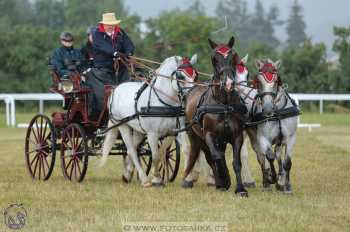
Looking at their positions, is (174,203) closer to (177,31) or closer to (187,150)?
(187,150)

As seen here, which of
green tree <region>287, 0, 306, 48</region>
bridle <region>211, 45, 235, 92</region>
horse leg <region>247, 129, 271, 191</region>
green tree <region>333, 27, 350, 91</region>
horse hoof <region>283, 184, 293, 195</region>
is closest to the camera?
bridle <region>211, 45, 235, 92</region>

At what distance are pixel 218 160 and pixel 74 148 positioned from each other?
2802 mm

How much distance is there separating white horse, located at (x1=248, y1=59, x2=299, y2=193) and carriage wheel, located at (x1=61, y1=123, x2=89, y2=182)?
8.63 ft

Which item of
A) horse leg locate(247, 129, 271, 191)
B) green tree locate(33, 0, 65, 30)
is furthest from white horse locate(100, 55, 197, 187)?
green tree locate(33, 0, 65, 30)

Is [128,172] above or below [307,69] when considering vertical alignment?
above

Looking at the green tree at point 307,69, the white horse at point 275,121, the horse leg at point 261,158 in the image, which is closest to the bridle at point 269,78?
the white horse at point 275,121

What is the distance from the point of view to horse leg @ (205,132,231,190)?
39.3 ft

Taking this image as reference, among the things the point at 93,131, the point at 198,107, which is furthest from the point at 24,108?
the point at 198,107

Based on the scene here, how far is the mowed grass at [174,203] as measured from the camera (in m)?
9.62

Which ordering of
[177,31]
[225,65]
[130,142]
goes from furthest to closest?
[177,31] → [130,142] → [225,65]

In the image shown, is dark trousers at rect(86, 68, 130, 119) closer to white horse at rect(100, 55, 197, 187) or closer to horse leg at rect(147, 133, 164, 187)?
white horse at rect(100, 55, 197, 187)

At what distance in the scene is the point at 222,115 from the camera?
11930mm

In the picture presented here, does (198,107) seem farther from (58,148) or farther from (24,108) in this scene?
(24,108)

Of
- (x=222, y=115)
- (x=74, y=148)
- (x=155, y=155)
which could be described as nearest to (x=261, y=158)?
(x=222, y=115)
